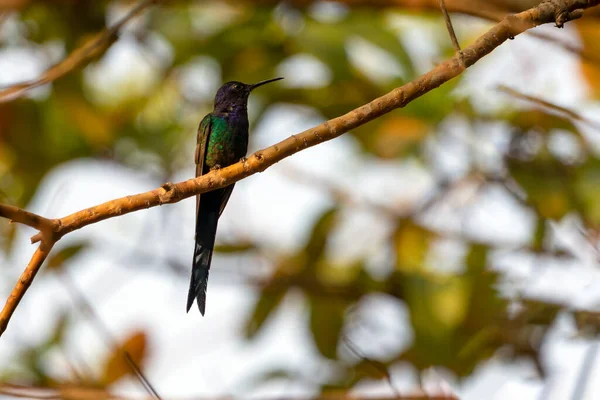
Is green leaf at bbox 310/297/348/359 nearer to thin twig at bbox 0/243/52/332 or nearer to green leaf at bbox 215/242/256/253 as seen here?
green leaf at bbox 215/242/256/253

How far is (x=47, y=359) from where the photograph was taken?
16.0 feet

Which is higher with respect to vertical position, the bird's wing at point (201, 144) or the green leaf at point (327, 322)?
the bird's wing at point (201, 144)

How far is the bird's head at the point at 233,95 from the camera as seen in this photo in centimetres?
448

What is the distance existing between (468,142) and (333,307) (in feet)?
4.35

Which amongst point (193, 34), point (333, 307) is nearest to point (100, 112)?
point (193, 34)

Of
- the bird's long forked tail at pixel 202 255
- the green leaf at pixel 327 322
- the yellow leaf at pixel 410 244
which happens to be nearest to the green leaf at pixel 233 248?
the green leaf at pixel 327 322

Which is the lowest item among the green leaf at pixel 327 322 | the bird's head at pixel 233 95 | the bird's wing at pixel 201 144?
the green leaf at pixel 327 322

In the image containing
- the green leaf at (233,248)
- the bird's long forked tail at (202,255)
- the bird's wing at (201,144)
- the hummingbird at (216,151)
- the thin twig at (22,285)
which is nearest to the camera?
the thin twig at (22,285)

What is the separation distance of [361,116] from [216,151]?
6.56ft

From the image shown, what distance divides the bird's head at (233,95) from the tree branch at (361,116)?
2124mm

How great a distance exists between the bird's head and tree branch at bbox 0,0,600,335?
83.6 inches

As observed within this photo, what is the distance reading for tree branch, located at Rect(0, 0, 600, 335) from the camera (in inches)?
87.4

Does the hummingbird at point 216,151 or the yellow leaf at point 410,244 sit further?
the yellow leaf at point 410,244

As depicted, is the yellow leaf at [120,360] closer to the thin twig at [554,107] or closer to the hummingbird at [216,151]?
the hummingbird at [216,151]
